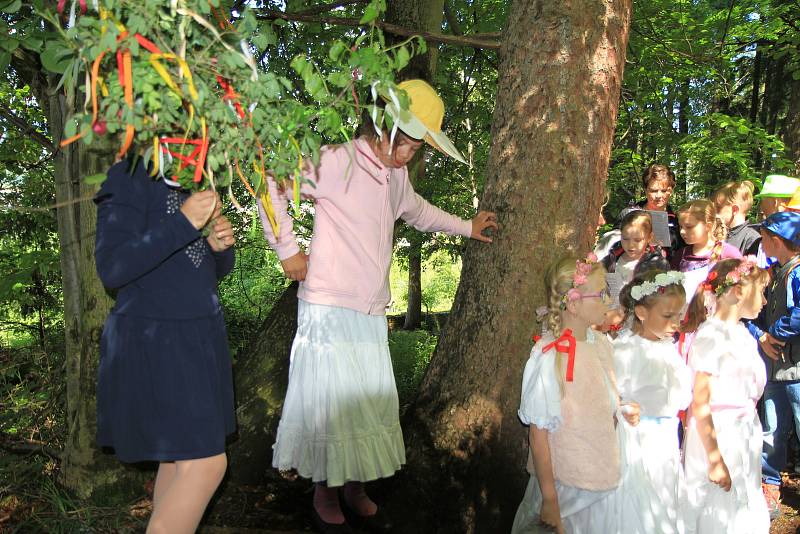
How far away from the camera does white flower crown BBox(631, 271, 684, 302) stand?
3416 millimetres

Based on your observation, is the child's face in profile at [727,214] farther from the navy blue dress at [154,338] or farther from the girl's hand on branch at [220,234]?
the navy blue dress at [154,338]

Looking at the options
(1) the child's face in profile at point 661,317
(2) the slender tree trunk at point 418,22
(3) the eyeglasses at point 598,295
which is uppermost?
(2) the slender tree trunk at point 418,22

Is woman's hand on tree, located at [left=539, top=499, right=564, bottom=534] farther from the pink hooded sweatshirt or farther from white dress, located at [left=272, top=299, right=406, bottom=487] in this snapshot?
the pink hooded sweatshirt

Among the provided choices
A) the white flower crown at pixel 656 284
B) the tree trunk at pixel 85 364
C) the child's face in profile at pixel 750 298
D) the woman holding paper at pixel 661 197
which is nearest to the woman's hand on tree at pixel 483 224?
the white flower crown at pixel 656 284

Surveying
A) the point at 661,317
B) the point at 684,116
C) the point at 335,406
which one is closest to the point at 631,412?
the point at 661,317

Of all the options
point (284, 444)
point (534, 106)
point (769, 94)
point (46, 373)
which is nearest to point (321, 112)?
point (534, 106)

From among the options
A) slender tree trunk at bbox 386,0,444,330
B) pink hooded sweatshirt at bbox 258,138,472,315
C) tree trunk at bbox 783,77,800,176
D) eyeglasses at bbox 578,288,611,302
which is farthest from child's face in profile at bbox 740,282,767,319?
tree trunk at bbox 783,77,800,176

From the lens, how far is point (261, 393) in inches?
166

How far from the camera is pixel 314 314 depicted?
3.13 meters

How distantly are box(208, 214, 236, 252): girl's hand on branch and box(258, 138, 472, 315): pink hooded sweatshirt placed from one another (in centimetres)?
52

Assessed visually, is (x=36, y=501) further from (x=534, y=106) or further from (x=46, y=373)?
(x=534, y=106)

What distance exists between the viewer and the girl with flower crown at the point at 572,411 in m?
2.94

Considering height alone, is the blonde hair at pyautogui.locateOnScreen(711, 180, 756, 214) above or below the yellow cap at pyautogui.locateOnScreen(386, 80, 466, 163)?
below

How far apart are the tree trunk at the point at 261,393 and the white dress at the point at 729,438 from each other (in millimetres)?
2487
